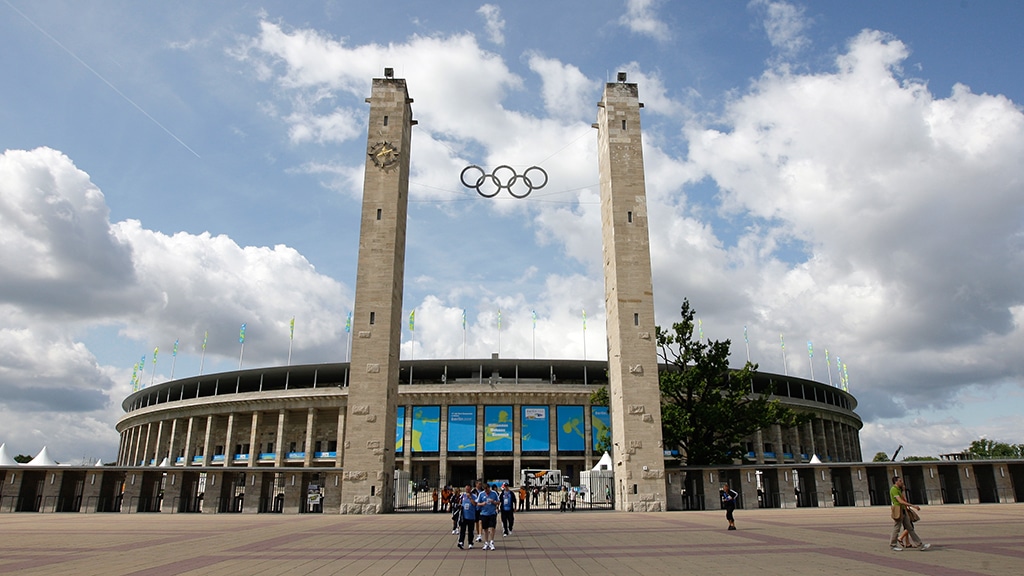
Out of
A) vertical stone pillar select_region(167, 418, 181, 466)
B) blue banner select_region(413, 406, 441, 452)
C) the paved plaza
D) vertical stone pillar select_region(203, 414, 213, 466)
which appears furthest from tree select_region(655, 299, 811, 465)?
vertical stone pillar select_region(167, 418, 181, 466)

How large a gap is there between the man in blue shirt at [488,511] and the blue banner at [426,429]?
193ft

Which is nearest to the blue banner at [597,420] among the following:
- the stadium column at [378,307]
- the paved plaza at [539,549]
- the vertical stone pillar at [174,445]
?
the stadium column at [378,307]

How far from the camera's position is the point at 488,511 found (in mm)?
18281

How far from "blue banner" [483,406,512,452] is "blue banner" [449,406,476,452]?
1.40 metres

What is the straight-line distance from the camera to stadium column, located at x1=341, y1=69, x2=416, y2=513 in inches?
1462

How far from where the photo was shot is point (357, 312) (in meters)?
39.3

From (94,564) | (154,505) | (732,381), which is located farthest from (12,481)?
(732,381)

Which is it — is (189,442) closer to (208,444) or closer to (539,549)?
(208,444)

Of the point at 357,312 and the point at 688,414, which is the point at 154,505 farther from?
the point at 688,414

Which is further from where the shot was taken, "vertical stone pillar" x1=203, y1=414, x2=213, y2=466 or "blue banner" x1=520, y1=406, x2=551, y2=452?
"vertical stone pillar" x1=203, y1=414, x2=213, y2=466

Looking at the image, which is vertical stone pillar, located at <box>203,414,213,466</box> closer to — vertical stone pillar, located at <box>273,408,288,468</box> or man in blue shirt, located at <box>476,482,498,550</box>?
vertical stone pillar, located at <box>273,408,288,468</box>

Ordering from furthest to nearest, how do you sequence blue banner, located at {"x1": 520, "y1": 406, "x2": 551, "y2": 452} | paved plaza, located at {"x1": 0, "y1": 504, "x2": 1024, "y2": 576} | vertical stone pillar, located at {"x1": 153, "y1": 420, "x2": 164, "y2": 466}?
vertical stone pillar, located at {"x1": 153, "y1": 420, "x2": 164, "y2": 466}, blue banner, located at {"x1": 520, "y1": 406, "x2": 551, "y2": 452}, paved plaza, located at {"x1": 0, "y1": 504, "x2": 1024, "y2": 576}

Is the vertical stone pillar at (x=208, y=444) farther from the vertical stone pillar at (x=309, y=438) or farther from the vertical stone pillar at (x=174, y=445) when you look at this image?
the vertical stone pillar at (x=309, y=438)

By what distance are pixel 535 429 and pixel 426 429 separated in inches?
503
